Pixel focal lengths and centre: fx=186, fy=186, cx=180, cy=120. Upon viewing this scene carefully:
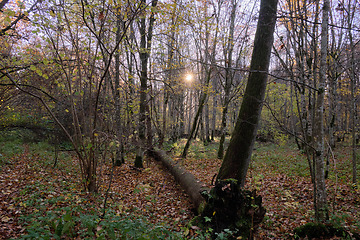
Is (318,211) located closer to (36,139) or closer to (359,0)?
(359,0)

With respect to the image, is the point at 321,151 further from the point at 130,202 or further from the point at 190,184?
the point at 130,202

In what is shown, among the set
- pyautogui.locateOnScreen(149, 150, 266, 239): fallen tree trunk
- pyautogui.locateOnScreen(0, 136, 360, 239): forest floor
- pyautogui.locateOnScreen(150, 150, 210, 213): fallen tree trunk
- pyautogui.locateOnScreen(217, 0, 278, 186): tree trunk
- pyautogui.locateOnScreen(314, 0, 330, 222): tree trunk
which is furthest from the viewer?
pyautogui.locateOnScreen(150, 150, 210, 213): fallen tree trunk

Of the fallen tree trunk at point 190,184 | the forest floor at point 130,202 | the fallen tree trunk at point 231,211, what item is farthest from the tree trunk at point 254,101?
the forest floor at point 130,202

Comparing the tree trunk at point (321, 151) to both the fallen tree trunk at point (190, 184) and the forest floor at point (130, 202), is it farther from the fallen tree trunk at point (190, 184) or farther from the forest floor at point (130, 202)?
the fallen tree trunk at point (190, 184)

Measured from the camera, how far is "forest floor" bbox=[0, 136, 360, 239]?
2977 mm

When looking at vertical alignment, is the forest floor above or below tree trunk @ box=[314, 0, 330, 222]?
below

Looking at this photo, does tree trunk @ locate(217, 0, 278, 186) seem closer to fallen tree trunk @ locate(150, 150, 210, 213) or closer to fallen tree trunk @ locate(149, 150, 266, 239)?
fallen tree trunk @ locate(149, 150, 266, 239)

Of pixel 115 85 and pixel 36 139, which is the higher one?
pixel 115 85

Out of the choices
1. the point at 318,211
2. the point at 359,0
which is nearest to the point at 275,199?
the point at 318,211

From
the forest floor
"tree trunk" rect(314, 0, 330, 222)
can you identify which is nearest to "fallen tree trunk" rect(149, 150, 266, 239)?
the forest floor

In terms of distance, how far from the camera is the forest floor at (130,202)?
298 centimetres

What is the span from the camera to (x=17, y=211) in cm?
364

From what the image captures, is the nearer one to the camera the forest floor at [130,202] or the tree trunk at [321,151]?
the forest floor at [130,202]

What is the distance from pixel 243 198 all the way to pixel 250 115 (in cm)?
183
